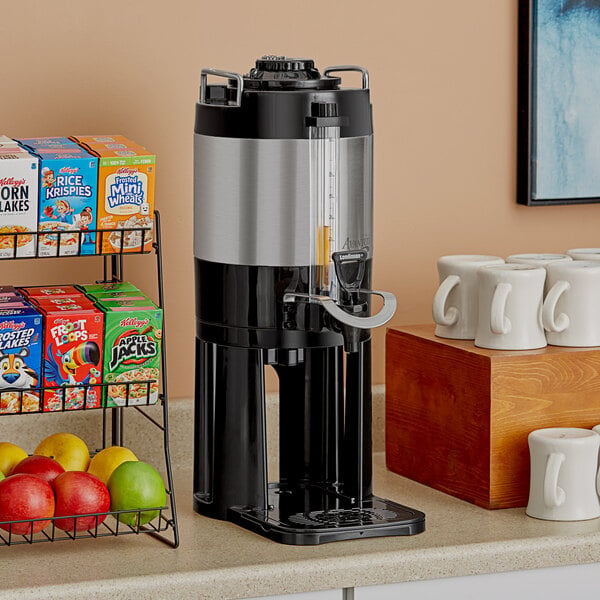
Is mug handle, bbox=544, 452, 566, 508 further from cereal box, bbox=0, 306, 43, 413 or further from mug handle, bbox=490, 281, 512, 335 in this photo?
cereal box, bbox=0, 306, 43, 413

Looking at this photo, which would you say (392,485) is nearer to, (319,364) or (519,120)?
(319,364)

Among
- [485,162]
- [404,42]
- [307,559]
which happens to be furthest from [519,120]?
[307,559]

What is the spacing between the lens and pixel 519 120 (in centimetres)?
202

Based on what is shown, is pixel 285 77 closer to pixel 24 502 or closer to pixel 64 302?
pixel 64 302

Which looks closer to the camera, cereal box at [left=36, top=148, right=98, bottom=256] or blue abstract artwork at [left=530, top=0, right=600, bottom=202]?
cereal box at [left=36, top=148, right=98, bottom=256]

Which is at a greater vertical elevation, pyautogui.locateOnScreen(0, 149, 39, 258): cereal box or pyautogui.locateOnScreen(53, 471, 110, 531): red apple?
pyautogui.locateOnScreen(0, 149, 39, 258): cereal box

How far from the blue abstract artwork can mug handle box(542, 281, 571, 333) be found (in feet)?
1.30

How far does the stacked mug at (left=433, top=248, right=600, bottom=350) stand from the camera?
64.9 inches

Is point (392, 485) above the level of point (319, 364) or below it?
below

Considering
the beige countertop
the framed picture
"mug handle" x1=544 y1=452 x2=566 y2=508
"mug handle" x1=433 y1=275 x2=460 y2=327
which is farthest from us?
the framed picture

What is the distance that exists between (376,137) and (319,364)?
0.46m

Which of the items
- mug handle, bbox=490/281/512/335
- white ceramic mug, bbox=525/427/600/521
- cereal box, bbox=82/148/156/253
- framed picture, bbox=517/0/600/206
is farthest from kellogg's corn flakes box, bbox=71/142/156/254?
framed picture, bbox=517/0/600/206

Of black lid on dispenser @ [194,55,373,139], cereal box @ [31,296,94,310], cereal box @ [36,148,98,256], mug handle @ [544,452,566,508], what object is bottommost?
mug handle @ [544,452,566,508]

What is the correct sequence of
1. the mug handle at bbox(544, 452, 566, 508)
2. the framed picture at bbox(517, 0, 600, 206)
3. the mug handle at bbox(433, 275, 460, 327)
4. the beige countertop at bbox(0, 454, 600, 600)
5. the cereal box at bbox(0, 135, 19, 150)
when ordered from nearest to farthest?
1. the beige countertop at bbox(0, 454, 600, 600)
2. the cereal box at bbox(0, 135, 19, 150)
3. the mug handle at bbox(544, 452, 566, 508)
4. the mug handle at bbox(433, 275, 460, 327)
5. the framed picture at bbox(517, 0, 600, 206)
